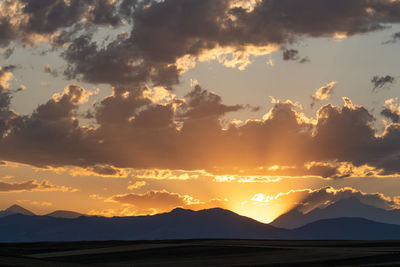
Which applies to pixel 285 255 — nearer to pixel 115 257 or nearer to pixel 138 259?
pixel 138 259

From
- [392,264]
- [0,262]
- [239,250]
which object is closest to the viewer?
[0,262]

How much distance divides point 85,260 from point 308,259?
1955 inches

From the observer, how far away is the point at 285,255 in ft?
399

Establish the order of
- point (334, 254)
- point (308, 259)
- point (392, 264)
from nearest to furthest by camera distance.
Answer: point (392, 264), point (308, 259), point (334, 254)

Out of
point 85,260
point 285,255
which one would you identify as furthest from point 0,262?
point 285,255

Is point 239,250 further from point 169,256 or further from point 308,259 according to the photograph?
point 308,259

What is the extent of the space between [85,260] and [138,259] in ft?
40.7

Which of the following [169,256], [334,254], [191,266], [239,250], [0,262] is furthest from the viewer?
[239,250]

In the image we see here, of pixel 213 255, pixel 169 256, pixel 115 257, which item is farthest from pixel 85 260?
pixel 213 255

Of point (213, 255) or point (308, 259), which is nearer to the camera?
point (308, 259)

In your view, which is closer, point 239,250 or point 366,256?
point 366,256

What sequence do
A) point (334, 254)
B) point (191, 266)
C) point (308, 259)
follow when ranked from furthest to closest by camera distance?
point (334, 254), point (308, 259), point (191, 266)

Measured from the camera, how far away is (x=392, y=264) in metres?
95.2

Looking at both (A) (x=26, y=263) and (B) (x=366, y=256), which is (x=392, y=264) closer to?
(B) (x=366, y=256)
